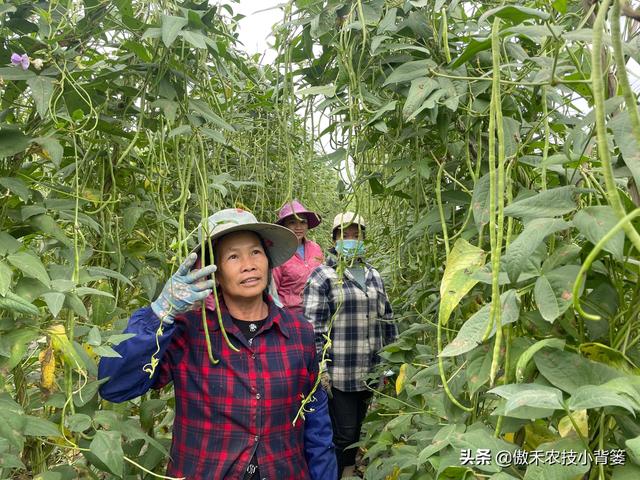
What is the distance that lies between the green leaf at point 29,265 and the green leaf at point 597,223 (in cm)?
80

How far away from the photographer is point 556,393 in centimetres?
59

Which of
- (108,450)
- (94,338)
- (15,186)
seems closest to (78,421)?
(108,450)

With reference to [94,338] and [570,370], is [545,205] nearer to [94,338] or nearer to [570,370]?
[570,370]

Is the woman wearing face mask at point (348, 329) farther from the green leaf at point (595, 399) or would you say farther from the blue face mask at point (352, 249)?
the green leaf at point (595, 399)

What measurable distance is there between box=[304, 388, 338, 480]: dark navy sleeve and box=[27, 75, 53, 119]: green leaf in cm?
90

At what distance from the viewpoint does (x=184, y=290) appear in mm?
1194

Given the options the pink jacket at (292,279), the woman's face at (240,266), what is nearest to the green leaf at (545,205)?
the woman's face at (240,266)

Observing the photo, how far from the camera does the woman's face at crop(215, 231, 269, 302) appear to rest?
4.46 feet

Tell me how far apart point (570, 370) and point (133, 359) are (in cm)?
89

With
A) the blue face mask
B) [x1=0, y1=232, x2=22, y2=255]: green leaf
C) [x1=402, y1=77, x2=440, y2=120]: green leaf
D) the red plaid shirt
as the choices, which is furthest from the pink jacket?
[x1=402, y1=77, x2=440, y2=120]: green leaf

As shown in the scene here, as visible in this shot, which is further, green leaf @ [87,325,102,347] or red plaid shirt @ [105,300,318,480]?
red plaid shirt @ [105,300,318,480]

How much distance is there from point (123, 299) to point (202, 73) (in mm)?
676

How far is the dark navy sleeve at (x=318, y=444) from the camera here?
1.45 m

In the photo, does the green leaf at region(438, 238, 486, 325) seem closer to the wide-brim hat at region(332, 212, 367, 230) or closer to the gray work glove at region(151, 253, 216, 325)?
the wide-brim hat at region(332, 212, 367, 230)
